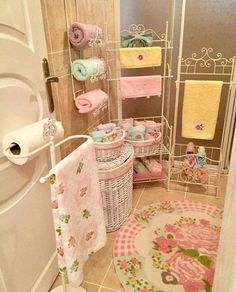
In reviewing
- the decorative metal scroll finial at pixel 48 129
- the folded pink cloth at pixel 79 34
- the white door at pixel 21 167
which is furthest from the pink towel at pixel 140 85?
the decorative metal scroll finial at pixel 48 129

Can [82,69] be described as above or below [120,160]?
above

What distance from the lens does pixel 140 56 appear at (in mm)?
1782

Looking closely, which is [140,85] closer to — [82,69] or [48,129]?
[82,69]

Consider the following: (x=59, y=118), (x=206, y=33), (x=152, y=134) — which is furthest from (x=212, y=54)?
(x=59, y=118)

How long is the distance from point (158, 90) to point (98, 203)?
1111mm

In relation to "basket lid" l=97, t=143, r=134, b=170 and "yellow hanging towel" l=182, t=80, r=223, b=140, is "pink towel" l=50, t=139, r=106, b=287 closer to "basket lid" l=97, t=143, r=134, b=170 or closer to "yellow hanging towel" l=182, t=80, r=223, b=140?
"basket lid" l=97, t=143, r=134, b=170

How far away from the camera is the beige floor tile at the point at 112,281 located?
1.36 metres

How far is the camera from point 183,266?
4.77 feet

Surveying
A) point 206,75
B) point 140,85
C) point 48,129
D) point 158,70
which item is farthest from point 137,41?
point 48,129

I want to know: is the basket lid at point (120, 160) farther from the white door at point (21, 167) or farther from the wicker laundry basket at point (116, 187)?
the white door at point (21, 167)

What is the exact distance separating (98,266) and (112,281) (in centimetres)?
14

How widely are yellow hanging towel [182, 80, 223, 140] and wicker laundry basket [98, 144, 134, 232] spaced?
57 centimetres

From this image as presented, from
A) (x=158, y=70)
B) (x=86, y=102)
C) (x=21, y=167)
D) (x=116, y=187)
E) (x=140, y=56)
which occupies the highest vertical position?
(x=140, y=56)

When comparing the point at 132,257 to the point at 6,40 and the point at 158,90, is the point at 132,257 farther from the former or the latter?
the point at 6,40
